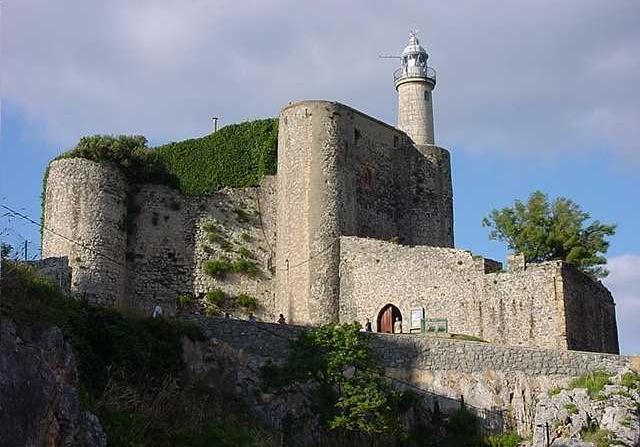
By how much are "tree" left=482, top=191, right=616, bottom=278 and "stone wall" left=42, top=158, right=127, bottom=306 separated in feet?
41.4

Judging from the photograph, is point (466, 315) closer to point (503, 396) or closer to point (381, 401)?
point (503, 396)

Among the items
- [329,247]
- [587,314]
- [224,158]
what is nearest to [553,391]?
[587,314]

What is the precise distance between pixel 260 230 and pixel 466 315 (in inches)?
365

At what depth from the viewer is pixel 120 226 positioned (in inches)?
1580

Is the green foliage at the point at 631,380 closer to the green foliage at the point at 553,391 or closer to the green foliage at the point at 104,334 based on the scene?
the green foliage at the point at 553,391

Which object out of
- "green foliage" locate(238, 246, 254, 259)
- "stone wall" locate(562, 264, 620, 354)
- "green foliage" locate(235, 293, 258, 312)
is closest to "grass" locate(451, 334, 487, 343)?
"stone wall" locate(562, 264, 620, 354)

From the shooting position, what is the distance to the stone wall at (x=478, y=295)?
34.3 metres

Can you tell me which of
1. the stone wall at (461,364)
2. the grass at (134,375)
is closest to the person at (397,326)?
the stone wall at (461,364)

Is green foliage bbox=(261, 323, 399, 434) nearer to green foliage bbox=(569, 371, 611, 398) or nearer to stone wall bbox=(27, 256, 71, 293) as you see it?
green foliage bbox=(569, 371, 611, 398)

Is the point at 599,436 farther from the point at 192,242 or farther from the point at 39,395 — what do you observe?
the point at 192,242

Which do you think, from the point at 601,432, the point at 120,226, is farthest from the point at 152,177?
the point at 601,432

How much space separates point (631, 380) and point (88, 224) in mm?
17713

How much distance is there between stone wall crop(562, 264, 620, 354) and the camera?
3453 centimetres

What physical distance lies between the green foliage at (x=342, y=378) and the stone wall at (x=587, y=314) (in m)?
7.11
